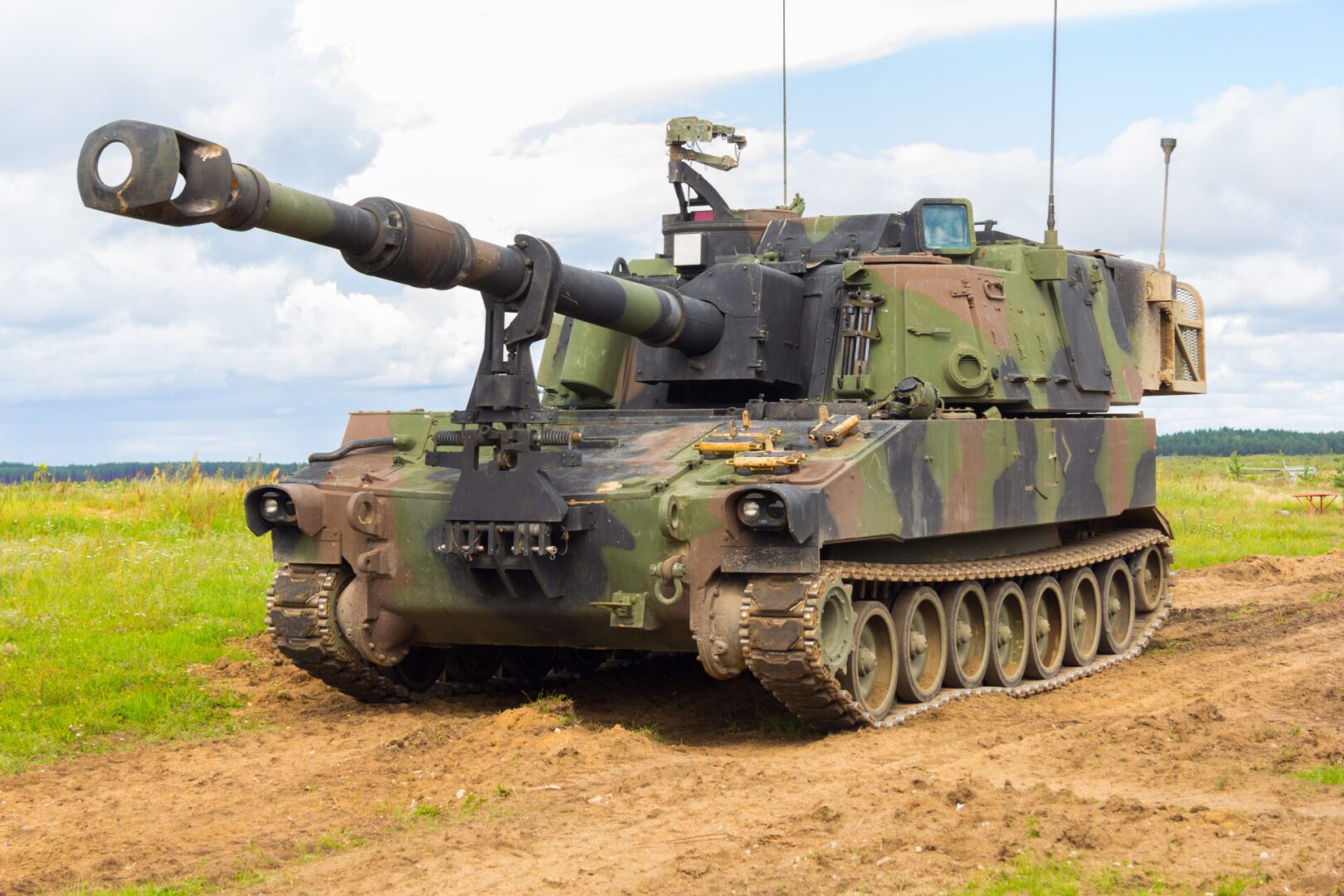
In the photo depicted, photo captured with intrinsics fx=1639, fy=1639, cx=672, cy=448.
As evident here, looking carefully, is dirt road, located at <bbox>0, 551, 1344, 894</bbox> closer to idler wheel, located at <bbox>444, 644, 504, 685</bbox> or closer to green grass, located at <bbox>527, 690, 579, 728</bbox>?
green grass, located at <bbox>527, 690, 579, 728</bbox>

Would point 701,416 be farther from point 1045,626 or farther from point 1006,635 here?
point 1045,626

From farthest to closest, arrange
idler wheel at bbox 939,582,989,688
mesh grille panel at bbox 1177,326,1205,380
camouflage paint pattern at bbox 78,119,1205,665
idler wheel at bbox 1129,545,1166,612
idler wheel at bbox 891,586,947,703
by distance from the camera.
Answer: mesh grille panel at bbox 1177,326,1205,380 → idler wheel at bbox 1129,545,1166,612 → idler wheel at bbox 939,582,989,688 → idler wheel at bbox 891,586,947,703 → camouflage paint pattern at bbox 78,119,1205,665

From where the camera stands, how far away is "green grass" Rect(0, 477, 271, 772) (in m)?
11.1

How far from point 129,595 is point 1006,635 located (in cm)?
828

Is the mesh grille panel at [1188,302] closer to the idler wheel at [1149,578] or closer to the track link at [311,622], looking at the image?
the idler wheel at [1149,578]

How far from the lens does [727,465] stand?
10102 millimetres

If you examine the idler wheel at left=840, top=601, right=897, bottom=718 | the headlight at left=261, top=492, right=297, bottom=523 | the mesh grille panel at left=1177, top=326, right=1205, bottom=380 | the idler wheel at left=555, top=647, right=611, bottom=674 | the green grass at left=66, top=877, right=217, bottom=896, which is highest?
the mesh grille panel at left=1177, top=326, right=1205, bottom=380

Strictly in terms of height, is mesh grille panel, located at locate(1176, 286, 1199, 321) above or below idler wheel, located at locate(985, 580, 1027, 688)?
above

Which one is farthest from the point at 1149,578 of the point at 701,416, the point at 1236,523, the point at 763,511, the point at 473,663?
the point at 1236,523

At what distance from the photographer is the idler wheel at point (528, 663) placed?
42.5 ft

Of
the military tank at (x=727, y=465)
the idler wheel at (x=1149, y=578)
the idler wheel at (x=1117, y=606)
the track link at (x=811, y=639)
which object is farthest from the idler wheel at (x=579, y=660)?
the idler wheel at (x=1149, y=578)

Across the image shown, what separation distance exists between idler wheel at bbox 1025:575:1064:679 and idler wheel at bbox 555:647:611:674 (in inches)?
136

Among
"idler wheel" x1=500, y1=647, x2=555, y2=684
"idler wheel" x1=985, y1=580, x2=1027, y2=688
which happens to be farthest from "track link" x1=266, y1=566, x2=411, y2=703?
"idler wheel" x1=985, y1=580, x2=1027, y2=688

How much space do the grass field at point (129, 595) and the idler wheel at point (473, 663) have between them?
1672 mm
